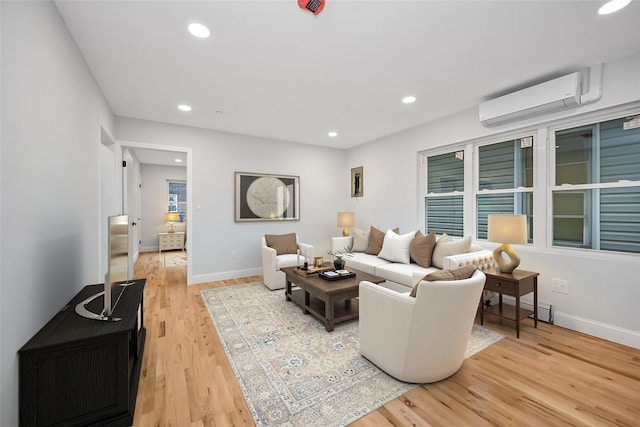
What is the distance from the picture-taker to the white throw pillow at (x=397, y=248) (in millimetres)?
3723

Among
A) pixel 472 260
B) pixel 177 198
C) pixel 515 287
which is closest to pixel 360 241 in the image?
pixel 472 260

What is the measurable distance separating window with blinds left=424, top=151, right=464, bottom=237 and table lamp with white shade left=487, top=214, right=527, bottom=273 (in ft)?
3.24

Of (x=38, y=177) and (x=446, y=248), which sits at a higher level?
(x=38, y=177)

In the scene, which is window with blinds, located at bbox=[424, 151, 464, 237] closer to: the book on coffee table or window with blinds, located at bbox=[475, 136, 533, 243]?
window with blinds, located at bbox=[475, 136, 533, 243]

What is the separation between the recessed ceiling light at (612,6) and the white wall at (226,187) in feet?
13.9

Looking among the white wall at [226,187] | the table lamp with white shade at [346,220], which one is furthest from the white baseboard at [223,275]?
the table lamp with white shade at [346,220]

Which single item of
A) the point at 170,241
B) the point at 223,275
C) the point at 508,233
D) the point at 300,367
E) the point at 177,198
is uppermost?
the point at 177,198

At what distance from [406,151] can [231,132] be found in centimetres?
302

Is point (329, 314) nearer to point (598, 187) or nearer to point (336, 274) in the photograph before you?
point (336, 274)

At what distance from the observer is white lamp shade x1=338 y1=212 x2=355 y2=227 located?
5.22 metres

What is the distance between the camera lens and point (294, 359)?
2189 mm

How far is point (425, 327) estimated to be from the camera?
1.74m

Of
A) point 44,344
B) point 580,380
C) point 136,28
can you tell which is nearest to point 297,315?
point 44,344

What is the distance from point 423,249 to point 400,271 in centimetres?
49
